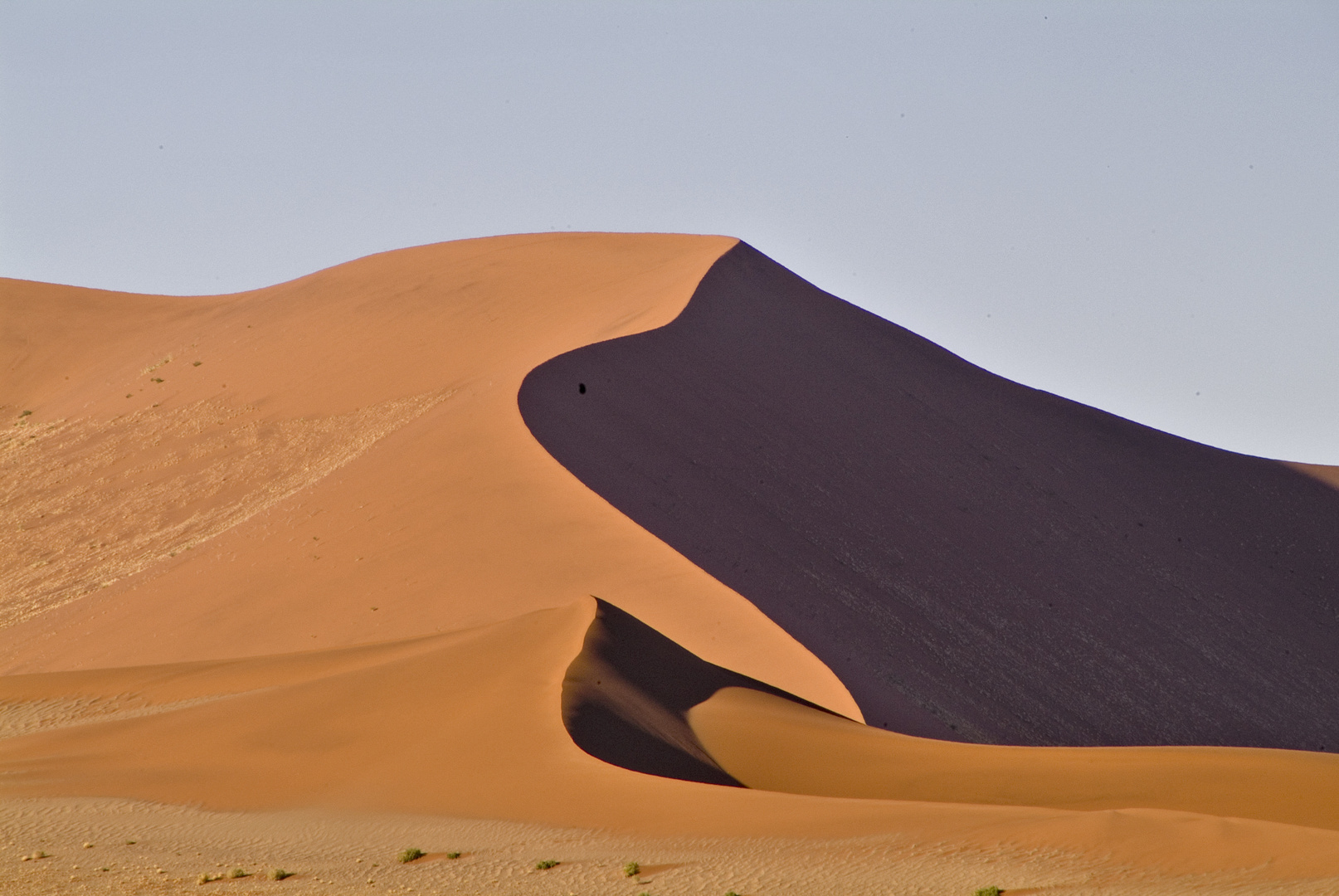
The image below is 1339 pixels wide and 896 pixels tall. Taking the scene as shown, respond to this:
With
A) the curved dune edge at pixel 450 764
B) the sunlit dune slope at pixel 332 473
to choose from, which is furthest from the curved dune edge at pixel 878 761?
the sunlit dune slope at pixel 332 473

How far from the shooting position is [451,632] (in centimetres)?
1409

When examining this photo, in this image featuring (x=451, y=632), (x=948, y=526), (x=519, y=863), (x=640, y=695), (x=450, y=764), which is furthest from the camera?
(x=948, y=526)

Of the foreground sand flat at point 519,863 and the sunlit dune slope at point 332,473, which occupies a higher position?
the sunlit dune slope at point 332,473

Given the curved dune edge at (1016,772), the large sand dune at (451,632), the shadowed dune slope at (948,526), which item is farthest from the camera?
the shadowed dune slope at (948,526)

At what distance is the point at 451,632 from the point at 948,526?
12433 mm

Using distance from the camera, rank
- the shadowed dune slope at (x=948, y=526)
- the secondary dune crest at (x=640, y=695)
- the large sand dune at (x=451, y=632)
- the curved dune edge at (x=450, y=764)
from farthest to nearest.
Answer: the shadowed dune slope at (x=948, y=526) < the secondary dune crest at (x=640, y=695) < the large sand dune at (x=451, y=632) < the curved dune edge at (x=450, y=764)

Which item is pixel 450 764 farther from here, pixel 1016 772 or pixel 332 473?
pixel 332 473

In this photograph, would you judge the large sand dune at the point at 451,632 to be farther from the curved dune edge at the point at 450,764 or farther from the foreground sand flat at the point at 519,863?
the foreground sand flat at the point at 519,863

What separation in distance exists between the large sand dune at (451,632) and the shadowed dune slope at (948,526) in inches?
13.3

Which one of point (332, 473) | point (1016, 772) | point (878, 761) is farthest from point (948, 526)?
point (1016, 772)

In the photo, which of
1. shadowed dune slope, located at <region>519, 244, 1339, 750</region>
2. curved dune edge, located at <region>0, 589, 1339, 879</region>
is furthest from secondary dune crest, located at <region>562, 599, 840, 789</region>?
shadowed dune slope, located at <region>519, 244, 1339, 750</region>

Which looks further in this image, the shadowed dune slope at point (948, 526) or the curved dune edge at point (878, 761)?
the shadowed dune slope at point (948, 526)

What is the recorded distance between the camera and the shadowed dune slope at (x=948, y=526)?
724 inches

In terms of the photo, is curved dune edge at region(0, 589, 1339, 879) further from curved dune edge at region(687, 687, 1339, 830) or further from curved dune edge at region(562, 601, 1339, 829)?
curved dune edge at region(687, 687, 1339, 830)
